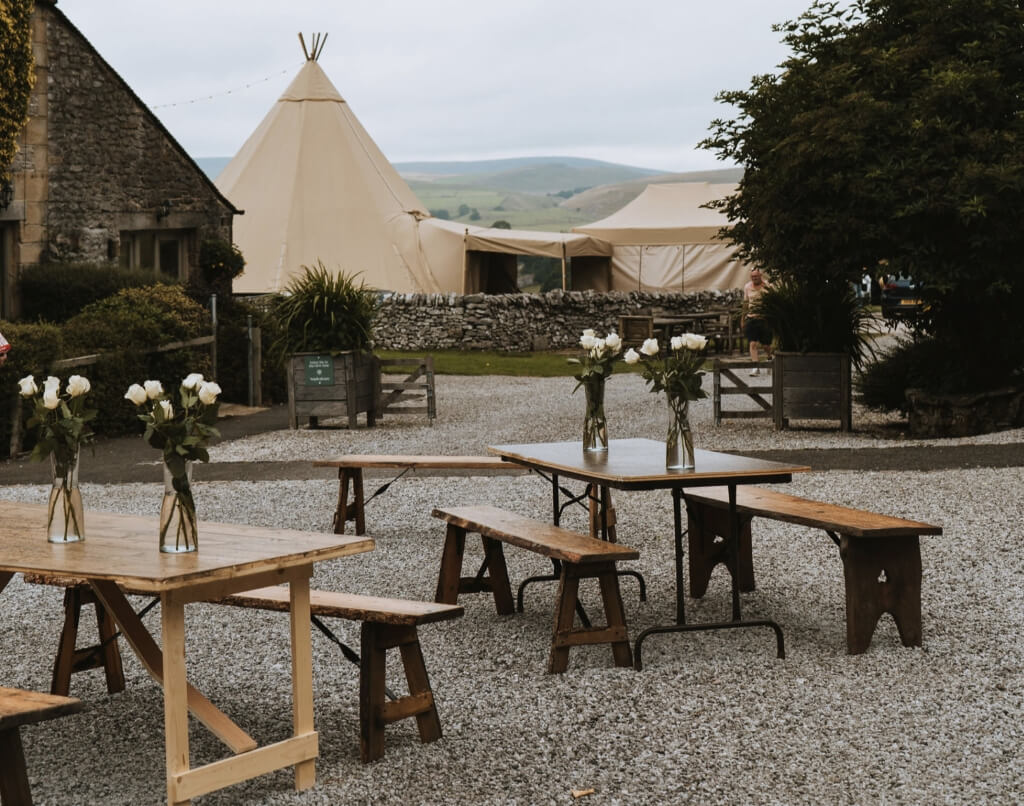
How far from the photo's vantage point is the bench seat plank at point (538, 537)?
5371mm

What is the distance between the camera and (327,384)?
13984 millimetres

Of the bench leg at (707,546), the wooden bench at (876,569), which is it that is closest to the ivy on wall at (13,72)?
the bench leg at (707,546)

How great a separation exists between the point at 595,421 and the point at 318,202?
65.7 feet

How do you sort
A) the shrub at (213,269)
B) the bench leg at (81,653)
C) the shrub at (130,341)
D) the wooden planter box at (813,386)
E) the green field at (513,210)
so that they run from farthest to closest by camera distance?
the green field at (513,210), the shrub at (213,269), the shrub at (130,341), the wooden planter box at (813,386), the bench leg at (81,653)

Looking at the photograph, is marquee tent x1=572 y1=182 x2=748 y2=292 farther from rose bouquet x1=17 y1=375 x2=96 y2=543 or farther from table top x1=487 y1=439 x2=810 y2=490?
rose bouquet x1=17 y1=375 x2=96 y2=543

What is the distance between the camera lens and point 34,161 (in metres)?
16.2

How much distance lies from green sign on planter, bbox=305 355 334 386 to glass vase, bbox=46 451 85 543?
9445 millimetres

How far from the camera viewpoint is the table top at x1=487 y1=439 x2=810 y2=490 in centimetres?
559

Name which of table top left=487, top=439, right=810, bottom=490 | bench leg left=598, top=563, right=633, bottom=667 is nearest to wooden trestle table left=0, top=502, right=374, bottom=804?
bench leg left=598, top=563, right=633, bottom=667

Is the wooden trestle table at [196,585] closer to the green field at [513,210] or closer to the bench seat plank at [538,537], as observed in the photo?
the bench seat plank at [538,537]

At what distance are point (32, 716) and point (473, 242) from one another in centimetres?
2308

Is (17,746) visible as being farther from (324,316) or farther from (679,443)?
(324,316)

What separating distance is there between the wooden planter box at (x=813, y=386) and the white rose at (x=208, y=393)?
9.54 metres

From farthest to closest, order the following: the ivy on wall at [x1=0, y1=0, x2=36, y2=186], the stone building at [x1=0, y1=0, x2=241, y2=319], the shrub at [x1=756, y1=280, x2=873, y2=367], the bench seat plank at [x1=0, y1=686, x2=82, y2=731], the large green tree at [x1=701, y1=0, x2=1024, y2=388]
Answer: the stone building at [x1=0, y1=0, x2=241, y2=319]
the ivy on wall at [x1=0, y1=0, x2=36, y2=186]
the shrub at [x1=756, y1=280, x2=873, y2=367]
the large green tree at [x1=701, y1=0, x2=1024, y2=388]
the bench seat plank at [x1=0, y1=686, x2=82, y2=731]
